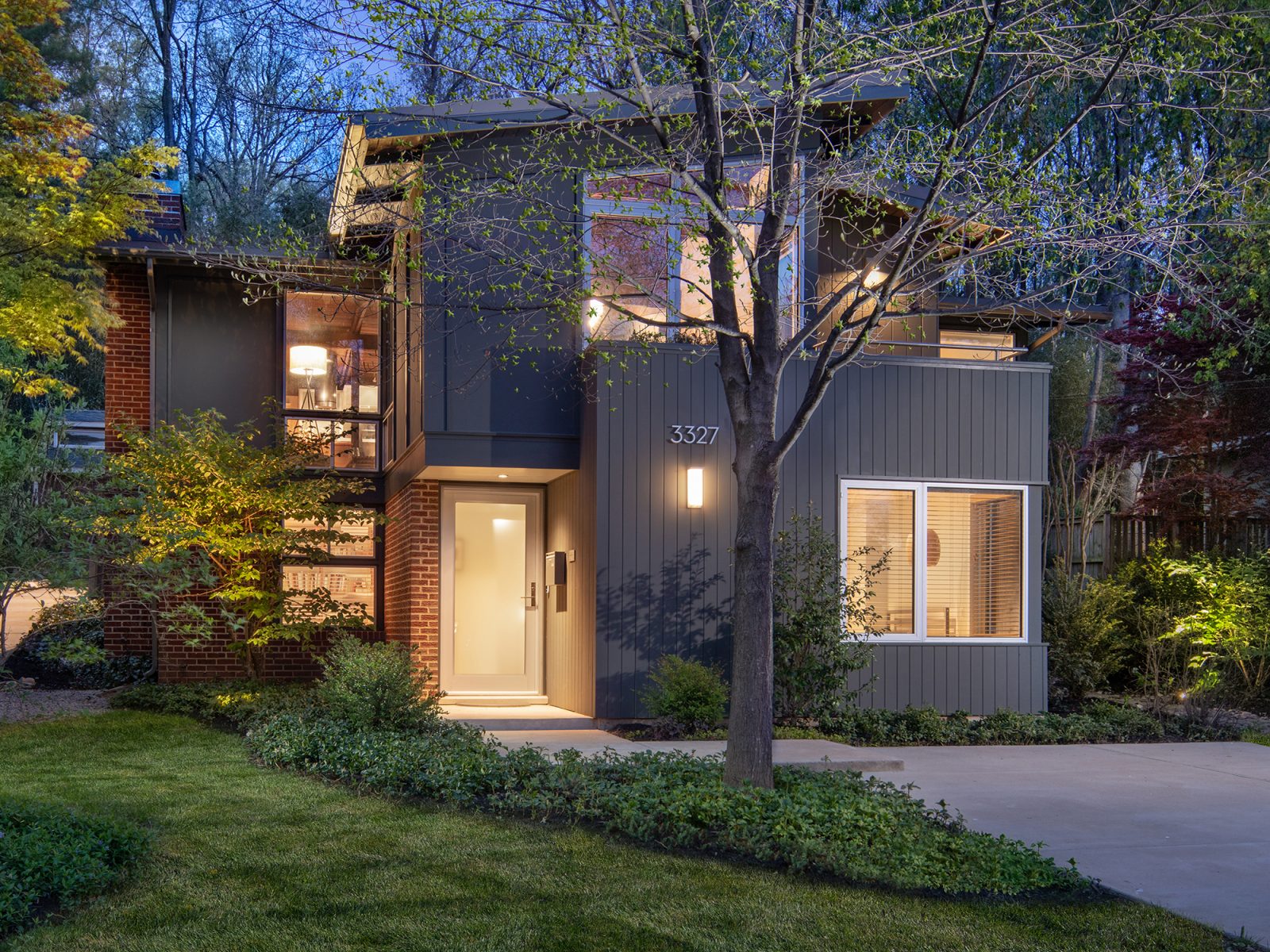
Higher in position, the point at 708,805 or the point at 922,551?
the point at 922,551

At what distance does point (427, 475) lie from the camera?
463 inches

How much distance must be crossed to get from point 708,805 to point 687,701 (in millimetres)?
3952

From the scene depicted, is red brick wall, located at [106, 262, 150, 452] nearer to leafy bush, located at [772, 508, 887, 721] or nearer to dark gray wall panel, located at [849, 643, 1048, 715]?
leafy bush, located at [772, 508, 887, 721]

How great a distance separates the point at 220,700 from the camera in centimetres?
1076

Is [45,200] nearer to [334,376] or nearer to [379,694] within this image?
[334,376]

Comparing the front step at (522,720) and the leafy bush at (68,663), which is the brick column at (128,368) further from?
the front step at (522,720)

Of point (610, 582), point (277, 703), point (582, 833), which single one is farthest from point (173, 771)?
point (610, 582)

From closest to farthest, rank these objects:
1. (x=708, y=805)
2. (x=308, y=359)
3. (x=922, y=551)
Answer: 1. (x=708, y=805)
2. (x=922, y=551)
3. (x=308, y=359)

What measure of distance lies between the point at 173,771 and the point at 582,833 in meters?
3.35

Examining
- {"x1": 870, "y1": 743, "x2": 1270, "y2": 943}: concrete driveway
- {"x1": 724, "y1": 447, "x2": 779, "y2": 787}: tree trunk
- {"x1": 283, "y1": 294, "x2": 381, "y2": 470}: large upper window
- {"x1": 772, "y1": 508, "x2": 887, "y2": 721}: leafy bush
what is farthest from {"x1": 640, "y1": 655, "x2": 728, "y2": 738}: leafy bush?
{"x1": 283, "y1": 294, "x2": 381, "y2": 470}: large upper window

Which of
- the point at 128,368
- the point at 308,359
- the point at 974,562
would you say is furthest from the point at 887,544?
the point at 128,368

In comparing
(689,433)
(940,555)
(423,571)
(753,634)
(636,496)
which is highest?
(689,433)

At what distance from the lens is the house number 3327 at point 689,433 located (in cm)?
1080

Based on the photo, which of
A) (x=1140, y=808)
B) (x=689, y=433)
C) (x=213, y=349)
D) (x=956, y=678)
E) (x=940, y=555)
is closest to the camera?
(x=1140, y=808)
